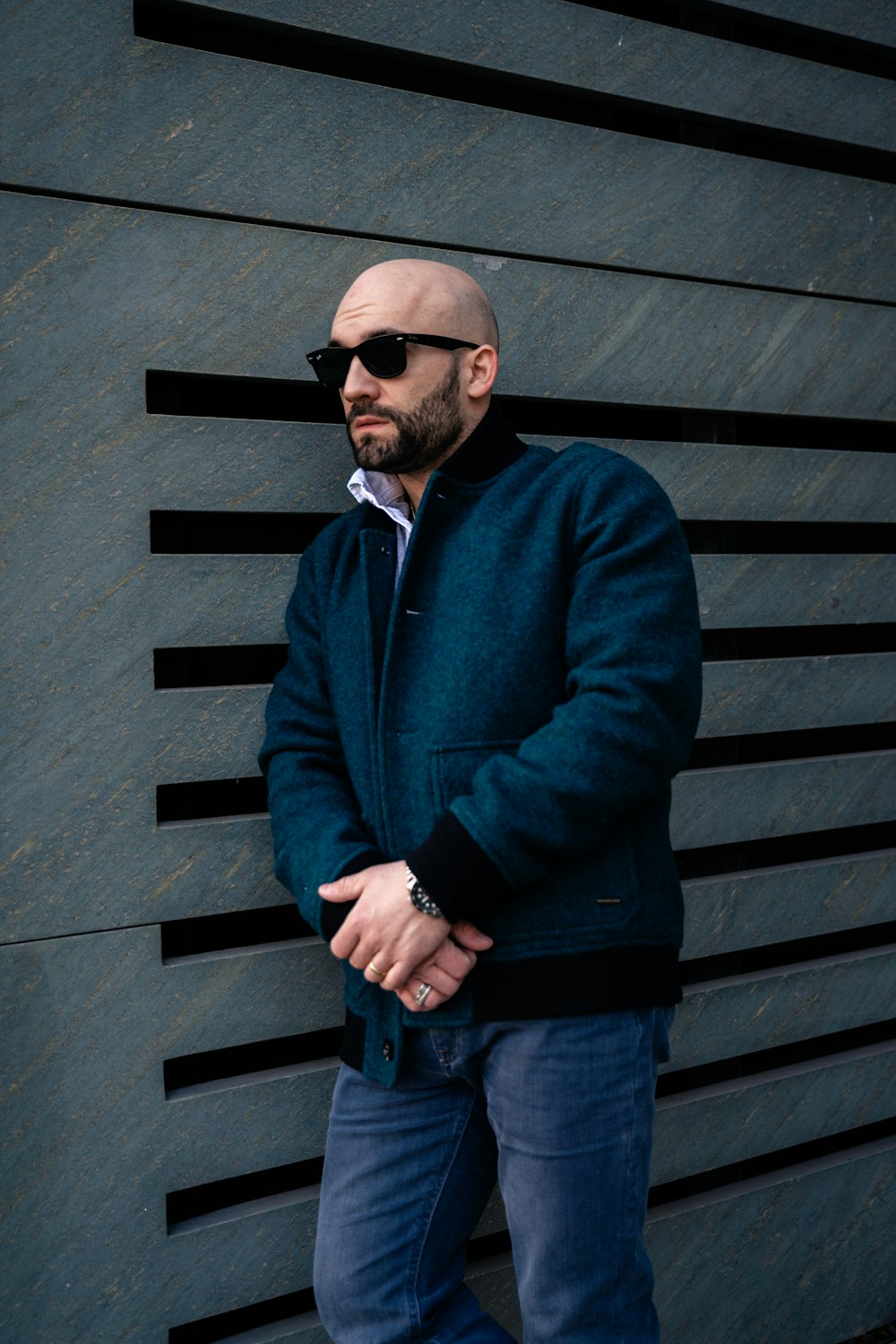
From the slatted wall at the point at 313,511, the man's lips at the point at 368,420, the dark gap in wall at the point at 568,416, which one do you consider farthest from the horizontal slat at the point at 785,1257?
the man's lips at the point at 368,420

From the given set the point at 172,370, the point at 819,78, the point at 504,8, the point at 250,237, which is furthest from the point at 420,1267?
→ the point at 819,78

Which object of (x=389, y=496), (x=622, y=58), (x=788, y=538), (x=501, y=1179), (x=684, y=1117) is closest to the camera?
(x=501, y=1179)

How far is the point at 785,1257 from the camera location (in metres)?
3.28

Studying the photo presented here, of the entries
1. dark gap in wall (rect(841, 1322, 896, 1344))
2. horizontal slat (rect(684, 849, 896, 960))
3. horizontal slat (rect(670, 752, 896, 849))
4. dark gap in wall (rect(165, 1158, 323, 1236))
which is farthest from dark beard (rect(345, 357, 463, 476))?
dark gap in wall (rect(841, 1322, 896, 1344))

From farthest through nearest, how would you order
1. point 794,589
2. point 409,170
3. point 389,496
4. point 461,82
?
point 794,589, point 461,82, point 409,170, point 389,496

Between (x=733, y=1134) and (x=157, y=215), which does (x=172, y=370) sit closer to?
(x=157, y=215)

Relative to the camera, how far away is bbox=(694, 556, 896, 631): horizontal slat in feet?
10.1

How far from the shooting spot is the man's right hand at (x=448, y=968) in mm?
1910

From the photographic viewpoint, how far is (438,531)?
209 centimetres

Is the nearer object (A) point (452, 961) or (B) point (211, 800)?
(A) point (452, 961)

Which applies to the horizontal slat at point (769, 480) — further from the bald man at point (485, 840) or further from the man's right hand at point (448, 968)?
the man's right hand at point (448, 968)

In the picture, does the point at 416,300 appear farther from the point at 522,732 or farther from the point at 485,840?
the point at 485,840

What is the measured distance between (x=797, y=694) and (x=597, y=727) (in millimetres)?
1609

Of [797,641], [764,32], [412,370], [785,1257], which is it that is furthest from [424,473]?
[785,1257]
